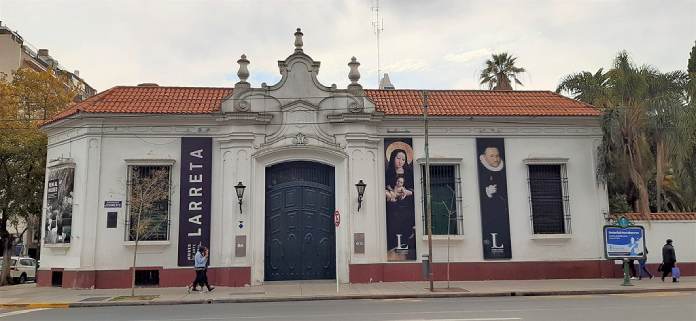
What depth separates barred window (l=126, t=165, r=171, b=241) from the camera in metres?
18.8

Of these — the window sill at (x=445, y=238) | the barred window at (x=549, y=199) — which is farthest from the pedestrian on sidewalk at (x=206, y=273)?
the barred window at (x=549, y=199)

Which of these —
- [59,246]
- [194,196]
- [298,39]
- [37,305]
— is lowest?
[37,305]

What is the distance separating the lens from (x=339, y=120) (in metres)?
19.8

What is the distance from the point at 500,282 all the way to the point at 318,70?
992 cm

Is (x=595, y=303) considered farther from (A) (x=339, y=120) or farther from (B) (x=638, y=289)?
(A) (x=339, y=120)

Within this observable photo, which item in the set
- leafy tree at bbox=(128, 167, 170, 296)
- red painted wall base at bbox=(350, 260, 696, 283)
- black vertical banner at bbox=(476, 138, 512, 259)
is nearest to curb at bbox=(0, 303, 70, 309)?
leafy tree at bbox=(128, 167, 170, 296)

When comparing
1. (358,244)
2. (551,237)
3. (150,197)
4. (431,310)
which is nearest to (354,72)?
(358,244)

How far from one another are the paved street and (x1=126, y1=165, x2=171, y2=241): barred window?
4.90 m

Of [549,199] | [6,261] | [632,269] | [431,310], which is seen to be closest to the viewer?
[431,310]

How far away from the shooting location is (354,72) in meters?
20.2

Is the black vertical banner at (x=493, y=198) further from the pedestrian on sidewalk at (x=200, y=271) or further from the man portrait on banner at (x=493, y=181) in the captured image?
the pedestrian on sidewalk at (x=200, y=271)

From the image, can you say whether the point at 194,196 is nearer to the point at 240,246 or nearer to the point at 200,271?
the point at 240,246

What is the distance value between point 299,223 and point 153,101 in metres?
7.14

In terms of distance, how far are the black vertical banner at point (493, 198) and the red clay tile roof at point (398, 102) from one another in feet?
4.39
